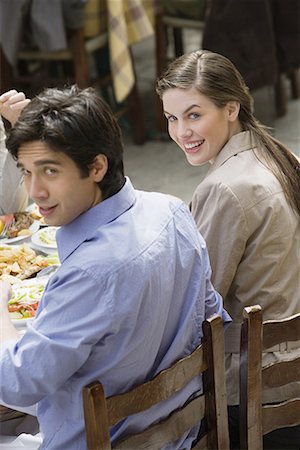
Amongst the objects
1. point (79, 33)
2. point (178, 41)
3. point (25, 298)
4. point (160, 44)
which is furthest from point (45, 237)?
point (178, 41)

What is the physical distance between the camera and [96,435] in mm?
1723

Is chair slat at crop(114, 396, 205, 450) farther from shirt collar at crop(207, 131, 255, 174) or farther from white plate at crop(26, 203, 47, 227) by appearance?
white plate at crop(26, 203, 47, 227)

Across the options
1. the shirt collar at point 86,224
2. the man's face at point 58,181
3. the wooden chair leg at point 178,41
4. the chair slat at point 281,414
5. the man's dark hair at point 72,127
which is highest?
the man's dark hair at point 72,127

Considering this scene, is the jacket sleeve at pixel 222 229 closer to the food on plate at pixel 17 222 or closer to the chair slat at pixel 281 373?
the chair slat at pixel 281 373

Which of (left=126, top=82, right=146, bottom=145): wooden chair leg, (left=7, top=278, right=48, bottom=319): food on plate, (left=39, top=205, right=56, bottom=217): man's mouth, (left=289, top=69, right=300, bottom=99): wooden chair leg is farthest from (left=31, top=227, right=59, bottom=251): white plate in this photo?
(left=289, top=69, right=300, bottom=99): wooden chair leg

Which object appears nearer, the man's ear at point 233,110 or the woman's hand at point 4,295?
the woman's hand at point 4,295

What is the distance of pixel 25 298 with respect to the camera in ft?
7.35

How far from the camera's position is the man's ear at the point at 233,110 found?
92.7 inches

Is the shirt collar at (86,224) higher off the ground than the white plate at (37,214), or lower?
higher

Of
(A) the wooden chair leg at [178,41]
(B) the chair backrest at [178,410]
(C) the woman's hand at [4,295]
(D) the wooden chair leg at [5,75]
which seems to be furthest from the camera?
(A) the wooden chair leg at [178,41]

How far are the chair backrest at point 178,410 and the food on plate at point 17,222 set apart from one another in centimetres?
88

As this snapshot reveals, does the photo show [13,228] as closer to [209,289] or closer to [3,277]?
[3,277]

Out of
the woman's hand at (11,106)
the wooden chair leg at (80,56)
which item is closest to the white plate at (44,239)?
the woman's hand at (11,106)

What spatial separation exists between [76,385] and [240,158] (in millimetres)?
821
